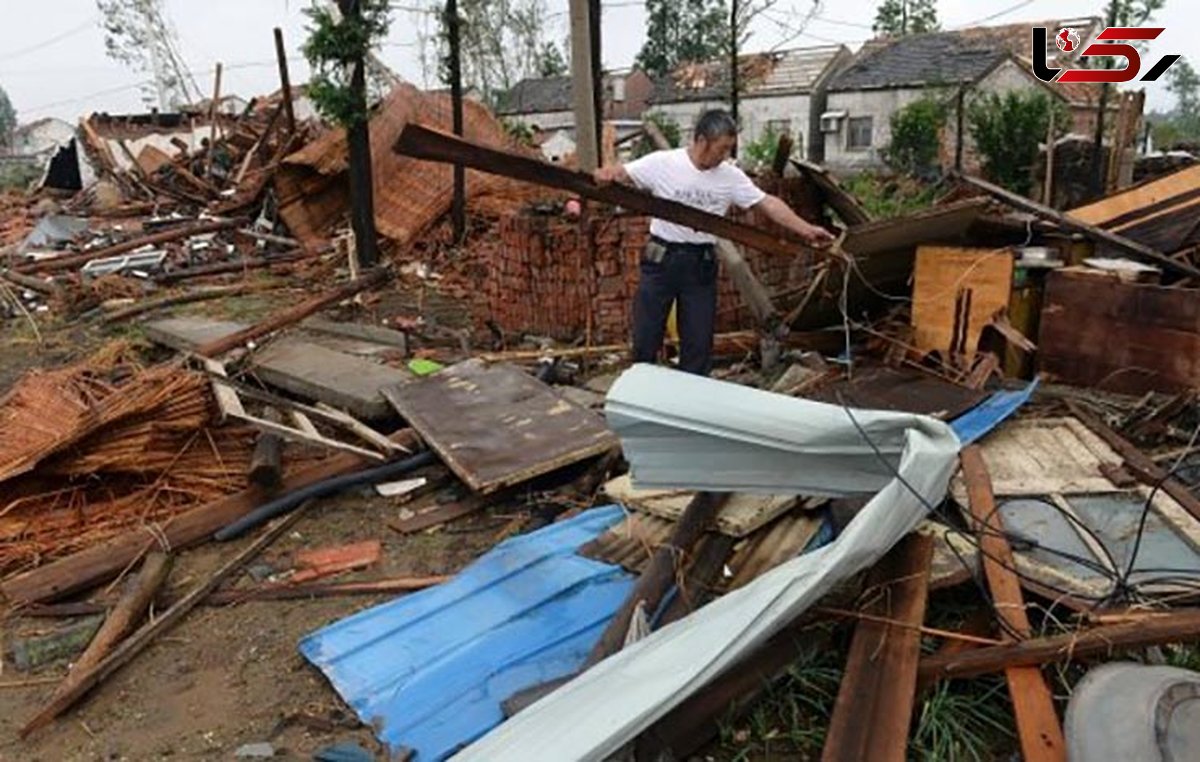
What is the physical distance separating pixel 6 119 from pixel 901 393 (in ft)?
243

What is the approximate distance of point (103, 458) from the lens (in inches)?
170

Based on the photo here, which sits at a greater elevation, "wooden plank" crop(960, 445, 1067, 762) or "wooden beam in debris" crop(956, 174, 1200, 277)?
"wooden beam in debris" crop(956, 174, 1200, 277)

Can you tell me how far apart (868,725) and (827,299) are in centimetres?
412

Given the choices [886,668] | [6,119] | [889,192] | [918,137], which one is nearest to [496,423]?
[886,668]

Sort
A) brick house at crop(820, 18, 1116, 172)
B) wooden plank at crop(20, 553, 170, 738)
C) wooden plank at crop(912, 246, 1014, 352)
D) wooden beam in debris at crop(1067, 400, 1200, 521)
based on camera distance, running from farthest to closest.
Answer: brick house at crop(820, 18, 1116, 172) < wooden plank at crop(912, 246, 1014, 352) < wooden beam in debris at crop(1067, 400, 1200, 521) < wooden plank at crop(20, 553, 170, 738)

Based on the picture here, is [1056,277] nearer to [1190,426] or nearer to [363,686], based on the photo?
[1190,426]

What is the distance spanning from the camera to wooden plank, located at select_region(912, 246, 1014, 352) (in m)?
5.56

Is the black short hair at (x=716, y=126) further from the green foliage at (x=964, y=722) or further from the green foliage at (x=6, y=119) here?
the green foliage at (x=6, y=119)

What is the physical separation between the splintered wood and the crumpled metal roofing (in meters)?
2.71

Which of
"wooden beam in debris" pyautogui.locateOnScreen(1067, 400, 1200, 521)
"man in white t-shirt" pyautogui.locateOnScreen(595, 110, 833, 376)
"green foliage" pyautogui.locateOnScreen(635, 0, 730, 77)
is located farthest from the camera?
"green foliage" pyautogui.locateOnScreen(635, 0, 730, 77)

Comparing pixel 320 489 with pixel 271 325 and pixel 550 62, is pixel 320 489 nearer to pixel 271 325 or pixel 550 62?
pixel 271 325

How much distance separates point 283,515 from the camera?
4574mm

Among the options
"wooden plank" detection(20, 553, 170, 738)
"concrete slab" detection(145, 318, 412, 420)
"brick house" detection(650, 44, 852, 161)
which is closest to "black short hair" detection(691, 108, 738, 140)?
"concrete slab" detection(145, 318, 412, 420)

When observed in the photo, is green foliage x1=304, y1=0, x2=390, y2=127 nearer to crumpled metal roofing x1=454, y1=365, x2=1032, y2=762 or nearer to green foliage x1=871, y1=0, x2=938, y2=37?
crumpled metal roofing x1=454, y1=365, x2=1032, y2=762
